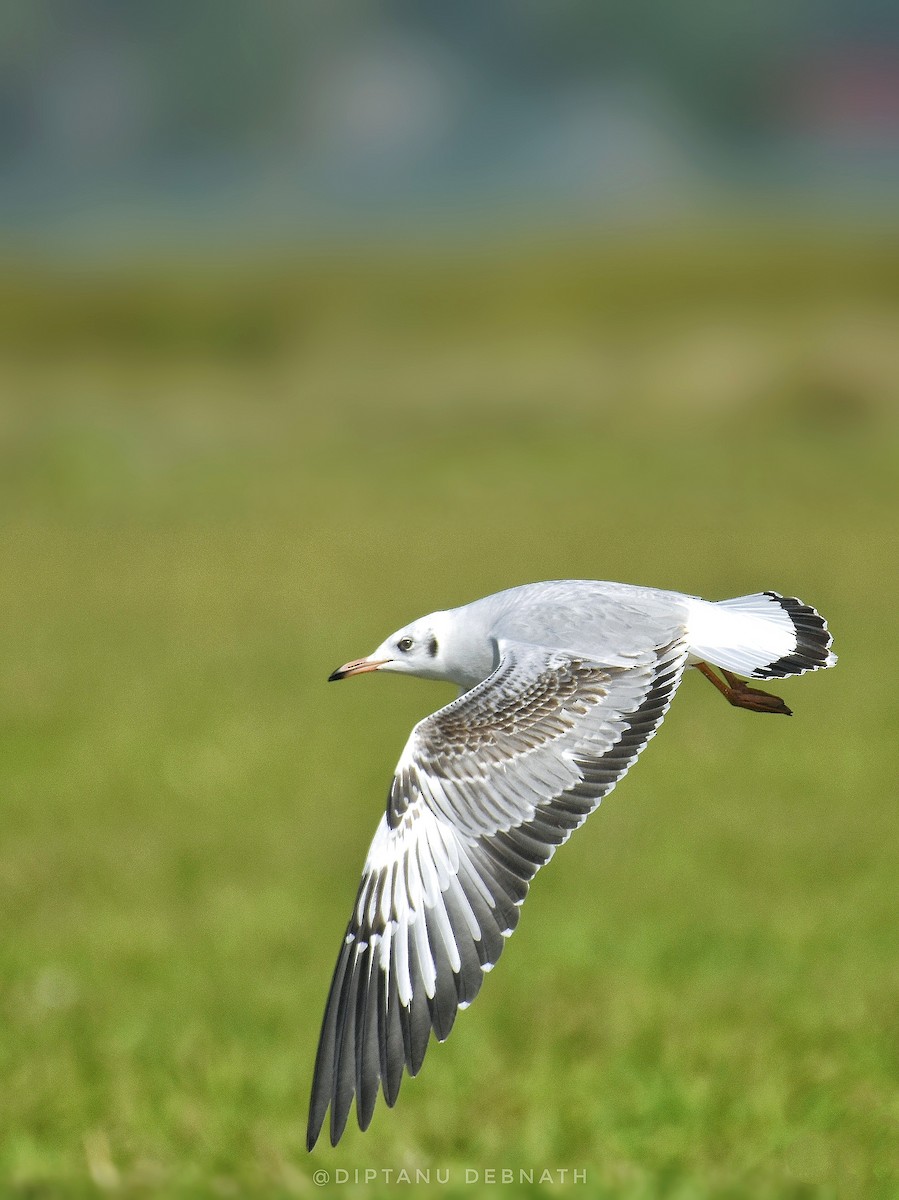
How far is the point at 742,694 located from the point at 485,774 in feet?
1.32

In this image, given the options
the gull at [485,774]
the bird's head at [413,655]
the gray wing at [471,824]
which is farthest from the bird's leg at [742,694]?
the bird's head at [413,655]

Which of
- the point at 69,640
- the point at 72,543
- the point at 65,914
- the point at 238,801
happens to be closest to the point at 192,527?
the point at 72,543

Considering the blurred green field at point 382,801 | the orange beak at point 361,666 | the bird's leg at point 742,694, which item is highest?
the orange beak at point 361,666

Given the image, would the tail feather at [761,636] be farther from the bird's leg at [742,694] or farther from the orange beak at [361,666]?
the orange beak at [361,666]

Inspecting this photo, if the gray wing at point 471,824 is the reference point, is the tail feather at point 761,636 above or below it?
above

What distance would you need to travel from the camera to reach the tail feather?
81.0 inches

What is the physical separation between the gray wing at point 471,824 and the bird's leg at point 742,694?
170 mm

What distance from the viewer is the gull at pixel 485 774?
1.90 m

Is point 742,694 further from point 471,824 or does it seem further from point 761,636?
point 471,824

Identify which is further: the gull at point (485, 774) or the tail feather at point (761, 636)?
the tail feather at point (761, 636)

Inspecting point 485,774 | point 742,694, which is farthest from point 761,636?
point 485,774

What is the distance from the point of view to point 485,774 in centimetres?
196

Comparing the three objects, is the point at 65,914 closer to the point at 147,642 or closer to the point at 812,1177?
the point at 812,1177

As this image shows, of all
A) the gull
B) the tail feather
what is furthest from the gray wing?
the tail feather
